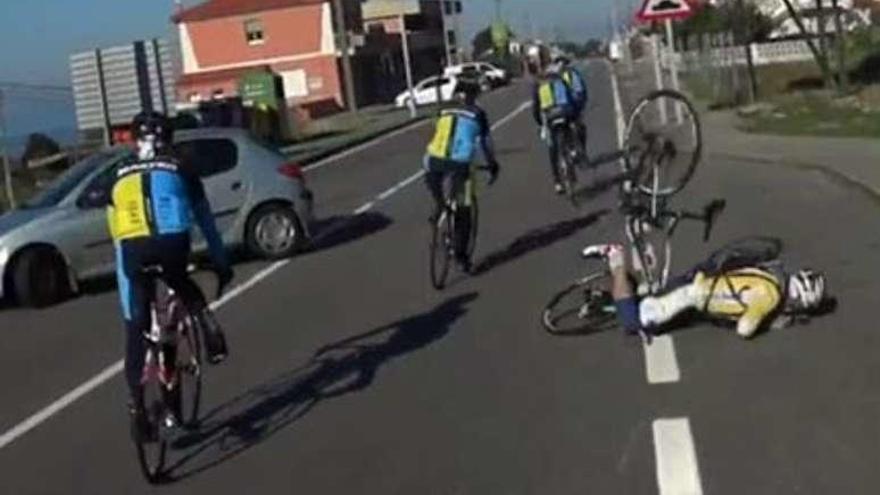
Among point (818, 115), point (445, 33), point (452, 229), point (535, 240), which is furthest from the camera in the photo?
point (445, 33)

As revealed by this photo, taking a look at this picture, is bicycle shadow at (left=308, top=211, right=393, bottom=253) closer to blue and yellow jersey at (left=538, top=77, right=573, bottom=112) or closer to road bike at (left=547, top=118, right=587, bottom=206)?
road bike at (left=547, top=118, right=587, bottom=206)

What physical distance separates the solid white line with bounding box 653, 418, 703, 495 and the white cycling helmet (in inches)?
111

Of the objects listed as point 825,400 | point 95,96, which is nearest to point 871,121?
point 95,96

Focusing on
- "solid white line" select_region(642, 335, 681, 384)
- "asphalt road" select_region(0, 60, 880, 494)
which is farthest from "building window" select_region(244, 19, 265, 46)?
"solid white line" select_region(642, 335, 681, 384)

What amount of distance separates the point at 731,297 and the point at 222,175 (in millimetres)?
9816

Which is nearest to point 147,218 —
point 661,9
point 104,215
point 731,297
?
point 731,297

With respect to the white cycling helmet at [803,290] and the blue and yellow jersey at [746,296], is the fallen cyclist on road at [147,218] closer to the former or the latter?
the blue and yellow jersey at [746,296]

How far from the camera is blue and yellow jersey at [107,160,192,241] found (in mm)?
9438

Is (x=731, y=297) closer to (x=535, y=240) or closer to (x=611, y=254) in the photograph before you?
(x=611, y=254)

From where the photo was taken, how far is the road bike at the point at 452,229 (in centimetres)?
1595

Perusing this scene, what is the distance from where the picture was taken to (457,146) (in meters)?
16.9

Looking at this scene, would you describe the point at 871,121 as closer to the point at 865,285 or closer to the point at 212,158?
the point at 212,158

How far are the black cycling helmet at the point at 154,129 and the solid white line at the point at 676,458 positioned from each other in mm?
2782

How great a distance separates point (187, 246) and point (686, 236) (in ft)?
29.1
